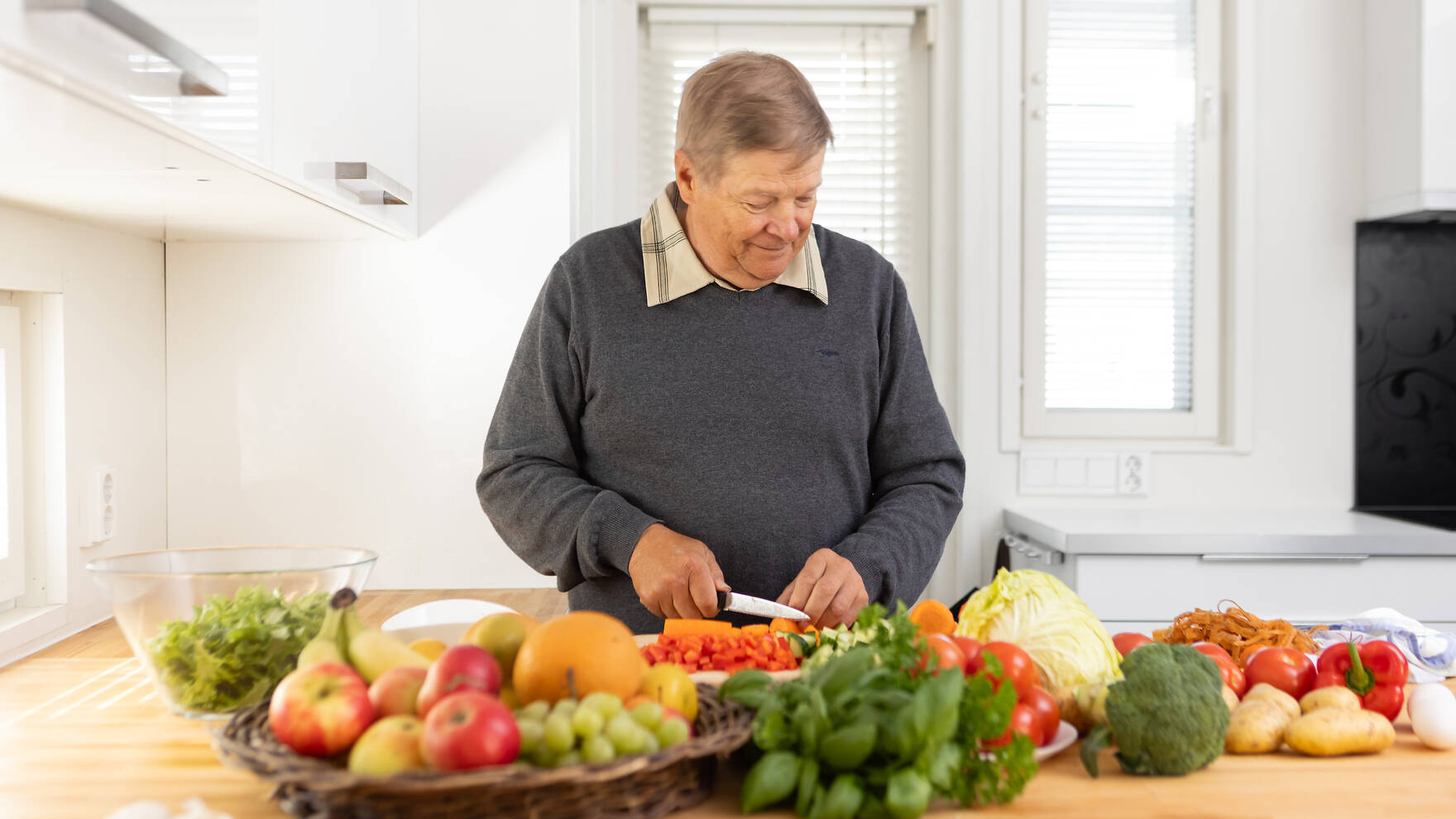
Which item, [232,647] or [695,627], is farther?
[695,627]

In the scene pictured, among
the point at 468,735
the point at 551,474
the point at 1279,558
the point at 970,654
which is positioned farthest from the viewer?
the point at 1279,558

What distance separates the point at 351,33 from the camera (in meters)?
1.54

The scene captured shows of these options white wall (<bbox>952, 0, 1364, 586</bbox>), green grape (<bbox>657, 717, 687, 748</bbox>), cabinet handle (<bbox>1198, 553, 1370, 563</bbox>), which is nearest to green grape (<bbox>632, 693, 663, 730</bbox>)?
green grape (<bbox>657, 717, 687, 748</bbox>)

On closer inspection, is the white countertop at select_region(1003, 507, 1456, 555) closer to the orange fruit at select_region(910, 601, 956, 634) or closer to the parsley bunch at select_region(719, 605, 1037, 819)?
the orange fruit at select_region(910, 601, 956, 634)

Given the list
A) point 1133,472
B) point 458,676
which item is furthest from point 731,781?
point 1133,472

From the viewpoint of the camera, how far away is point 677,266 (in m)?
1.47

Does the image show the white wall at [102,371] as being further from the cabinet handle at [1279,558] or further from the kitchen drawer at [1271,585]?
the cabinet handle at [1279,558]

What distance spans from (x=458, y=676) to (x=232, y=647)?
0.34m

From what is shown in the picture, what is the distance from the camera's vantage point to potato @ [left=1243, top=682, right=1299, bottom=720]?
87 cm

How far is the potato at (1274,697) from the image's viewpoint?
34.3 inches

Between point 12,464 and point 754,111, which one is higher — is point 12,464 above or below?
below

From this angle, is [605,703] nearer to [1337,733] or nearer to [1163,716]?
[1163,716]

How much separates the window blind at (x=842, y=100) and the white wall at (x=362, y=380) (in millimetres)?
655

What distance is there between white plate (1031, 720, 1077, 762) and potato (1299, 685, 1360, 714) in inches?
8.2
